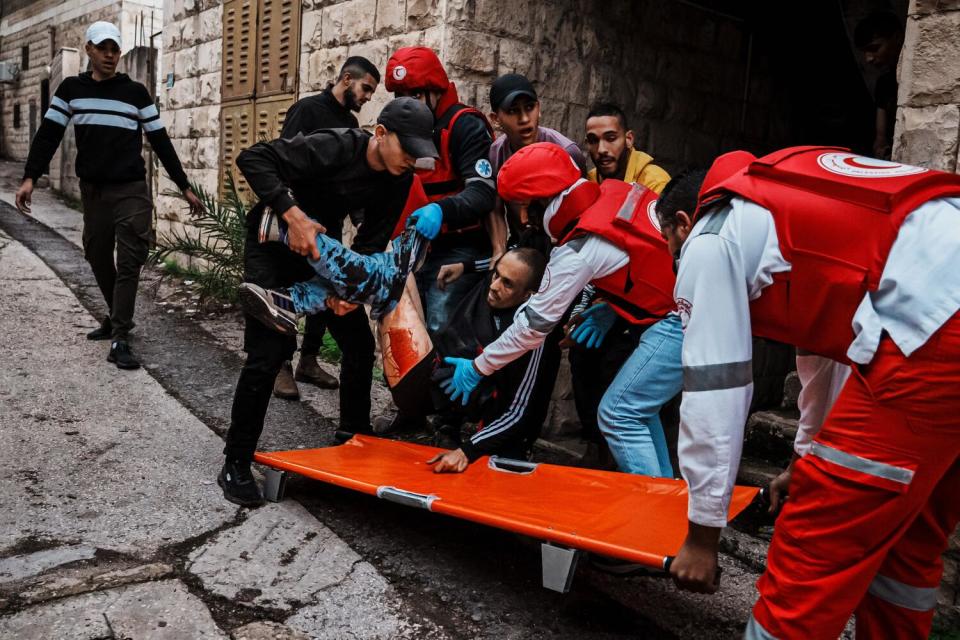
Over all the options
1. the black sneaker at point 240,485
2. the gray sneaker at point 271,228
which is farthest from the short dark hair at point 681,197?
the black sneaker at point 240,485

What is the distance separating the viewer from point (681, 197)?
2.05 meters

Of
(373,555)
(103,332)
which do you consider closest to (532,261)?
(373,555)

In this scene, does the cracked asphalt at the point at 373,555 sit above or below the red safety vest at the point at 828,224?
below

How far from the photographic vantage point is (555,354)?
10.3ft

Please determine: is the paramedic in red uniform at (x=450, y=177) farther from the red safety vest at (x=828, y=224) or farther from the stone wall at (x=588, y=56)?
the red safety vest at (x=828, y=224)

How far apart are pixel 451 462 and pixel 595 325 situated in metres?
0.79

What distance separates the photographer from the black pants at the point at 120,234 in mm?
4660

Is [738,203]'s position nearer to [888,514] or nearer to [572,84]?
[888,514]

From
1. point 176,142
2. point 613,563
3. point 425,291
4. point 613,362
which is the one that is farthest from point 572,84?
point 176,142

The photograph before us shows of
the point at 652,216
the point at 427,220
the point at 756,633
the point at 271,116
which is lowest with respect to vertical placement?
the point at 756,633

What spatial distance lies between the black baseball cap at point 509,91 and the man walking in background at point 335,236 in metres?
0.78

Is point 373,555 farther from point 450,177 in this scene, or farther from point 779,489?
point 450,177

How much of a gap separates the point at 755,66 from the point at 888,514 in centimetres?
495

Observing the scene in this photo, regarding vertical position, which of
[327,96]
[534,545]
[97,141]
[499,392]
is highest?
[327,96]
